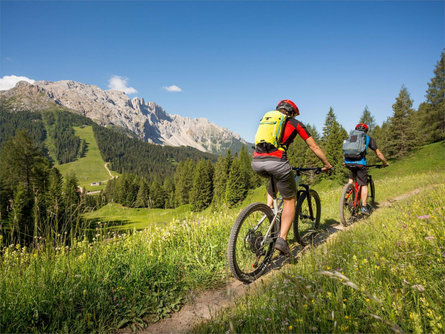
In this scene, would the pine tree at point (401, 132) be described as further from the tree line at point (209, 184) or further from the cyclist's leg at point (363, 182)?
the cyclist's leg at point (363, 182)

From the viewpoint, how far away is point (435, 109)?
4109 cm

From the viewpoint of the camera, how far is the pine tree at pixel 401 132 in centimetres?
3509

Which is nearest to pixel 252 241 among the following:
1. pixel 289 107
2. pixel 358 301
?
pixel 358 301

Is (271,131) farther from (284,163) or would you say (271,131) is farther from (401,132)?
(401,132)

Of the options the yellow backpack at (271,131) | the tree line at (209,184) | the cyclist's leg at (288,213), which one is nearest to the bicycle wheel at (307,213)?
the cyclist's leg at (288,213)

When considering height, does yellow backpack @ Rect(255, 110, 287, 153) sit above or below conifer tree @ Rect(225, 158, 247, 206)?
above

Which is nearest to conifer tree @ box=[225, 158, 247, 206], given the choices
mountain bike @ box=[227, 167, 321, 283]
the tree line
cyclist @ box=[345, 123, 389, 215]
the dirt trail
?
the tree line

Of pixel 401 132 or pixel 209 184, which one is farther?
pixel 209 184

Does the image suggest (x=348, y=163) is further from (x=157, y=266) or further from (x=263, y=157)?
(x=157, y=266)

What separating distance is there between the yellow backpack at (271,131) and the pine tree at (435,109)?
5251cm

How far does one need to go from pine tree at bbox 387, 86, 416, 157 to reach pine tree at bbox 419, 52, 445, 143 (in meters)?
9.09

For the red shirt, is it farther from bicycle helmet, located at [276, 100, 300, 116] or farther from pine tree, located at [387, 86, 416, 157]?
pine tree, located at [387, 86, 416, 157]

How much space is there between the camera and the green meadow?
6.38ft

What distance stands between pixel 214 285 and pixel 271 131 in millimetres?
2757
